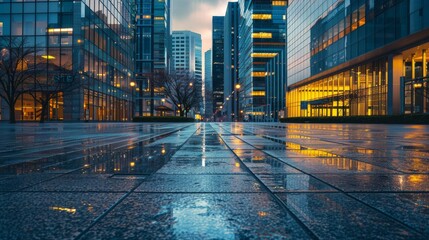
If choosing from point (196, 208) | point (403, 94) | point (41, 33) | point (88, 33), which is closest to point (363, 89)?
point (403, 94)

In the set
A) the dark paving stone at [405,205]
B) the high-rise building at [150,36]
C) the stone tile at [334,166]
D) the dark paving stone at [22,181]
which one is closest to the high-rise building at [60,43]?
the dark paving stone at [22,181]

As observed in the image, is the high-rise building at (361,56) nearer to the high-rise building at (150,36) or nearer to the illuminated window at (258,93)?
the high-rise building at (150,36)

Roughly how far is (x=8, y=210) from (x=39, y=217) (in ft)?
1.32

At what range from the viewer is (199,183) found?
3666mm

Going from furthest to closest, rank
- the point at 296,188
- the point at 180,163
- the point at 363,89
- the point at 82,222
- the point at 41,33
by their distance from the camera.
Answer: the point at 363,89
the point at 41,33
the point at 180,163
the point at 296,188
the point at 82,222

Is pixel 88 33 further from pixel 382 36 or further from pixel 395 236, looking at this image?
pixel 395 236

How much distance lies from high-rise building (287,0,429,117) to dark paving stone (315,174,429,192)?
31926 millimetres

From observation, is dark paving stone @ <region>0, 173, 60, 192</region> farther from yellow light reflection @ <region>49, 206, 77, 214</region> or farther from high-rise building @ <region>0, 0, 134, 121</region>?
high-rise building @ <region>0, 0, 134, 121</region>

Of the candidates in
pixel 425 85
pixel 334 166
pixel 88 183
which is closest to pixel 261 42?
pixel 425 85

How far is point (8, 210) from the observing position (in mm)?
2580

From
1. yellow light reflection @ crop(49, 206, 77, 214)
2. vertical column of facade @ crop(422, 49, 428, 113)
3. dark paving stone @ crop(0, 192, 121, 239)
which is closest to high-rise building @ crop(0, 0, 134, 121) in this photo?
vertical column of facade @ crop(422, 49, 428, 113)

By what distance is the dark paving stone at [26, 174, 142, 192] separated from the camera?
335 centimetres

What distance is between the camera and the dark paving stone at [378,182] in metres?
3.31

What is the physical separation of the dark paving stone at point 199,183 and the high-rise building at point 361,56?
33112 mm
